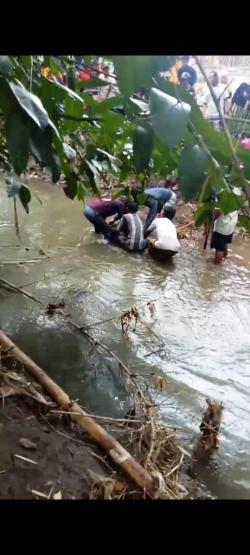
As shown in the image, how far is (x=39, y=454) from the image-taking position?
7.42 feet

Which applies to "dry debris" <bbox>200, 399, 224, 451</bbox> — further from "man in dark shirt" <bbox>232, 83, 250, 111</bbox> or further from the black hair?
the black hair

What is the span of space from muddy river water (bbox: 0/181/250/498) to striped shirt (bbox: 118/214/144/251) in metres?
0.20

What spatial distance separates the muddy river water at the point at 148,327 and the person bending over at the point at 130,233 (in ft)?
0.58

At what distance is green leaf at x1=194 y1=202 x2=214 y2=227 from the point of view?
1.53 metres

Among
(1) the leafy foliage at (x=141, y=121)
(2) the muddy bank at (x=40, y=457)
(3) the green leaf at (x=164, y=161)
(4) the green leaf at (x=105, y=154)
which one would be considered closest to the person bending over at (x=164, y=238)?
(4) the green leaf at (x=105, y=154)

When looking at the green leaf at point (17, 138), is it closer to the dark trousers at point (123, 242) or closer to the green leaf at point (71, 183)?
the green leaf at point (71, 183)

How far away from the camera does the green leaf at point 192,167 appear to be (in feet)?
3.19

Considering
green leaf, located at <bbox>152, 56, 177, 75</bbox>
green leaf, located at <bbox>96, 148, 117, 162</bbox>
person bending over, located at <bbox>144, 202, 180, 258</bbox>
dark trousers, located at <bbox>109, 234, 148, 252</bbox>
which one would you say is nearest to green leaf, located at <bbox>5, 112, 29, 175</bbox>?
green leaf, located at <bbox>152, 56, 177, 75</bbox>

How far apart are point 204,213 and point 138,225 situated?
4.44 m

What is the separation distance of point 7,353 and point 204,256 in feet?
12.6

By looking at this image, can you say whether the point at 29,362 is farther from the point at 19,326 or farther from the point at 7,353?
the point at 19,326

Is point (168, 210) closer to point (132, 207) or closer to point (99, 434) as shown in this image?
point (132, 207)
